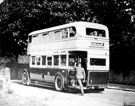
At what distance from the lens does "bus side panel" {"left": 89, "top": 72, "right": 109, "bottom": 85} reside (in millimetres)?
16984

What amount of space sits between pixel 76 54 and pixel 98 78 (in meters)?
1.96

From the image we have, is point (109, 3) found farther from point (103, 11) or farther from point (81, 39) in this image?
point (81, 39)

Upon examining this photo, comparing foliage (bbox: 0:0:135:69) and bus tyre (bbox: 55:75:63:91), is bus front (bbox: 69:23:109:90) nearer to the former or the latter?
bus tyre (bbox: 55:75:63:91)

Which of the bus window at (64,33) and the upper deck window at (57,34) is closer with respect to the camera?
the bus window at (64,33)

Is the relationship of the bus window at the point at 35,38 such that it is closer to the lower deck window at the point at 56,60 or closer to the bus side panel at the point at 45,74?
the bus side panel at the point at 45,74

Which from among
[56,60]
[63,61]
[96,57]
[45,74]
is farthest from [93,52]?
[45,74]

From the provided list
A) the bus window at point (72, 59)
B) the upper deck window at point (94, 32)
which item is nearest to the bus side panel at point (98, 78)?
the bus window at point (72, 59)

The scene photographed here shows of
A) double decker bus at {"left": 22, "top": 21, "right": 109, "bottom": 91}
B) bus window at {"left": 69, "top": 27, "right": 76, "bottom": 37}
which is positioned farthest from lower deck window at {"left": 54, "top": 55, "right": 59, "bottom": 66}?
bus window at {"left": 69, "top": 27, "right": 76, "bottom": 37}

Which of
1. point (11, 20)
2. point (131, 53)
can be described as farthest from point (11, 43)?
point (131, 53)

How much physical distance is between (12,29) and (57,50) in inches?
498

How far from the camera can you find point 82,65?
58.9ft

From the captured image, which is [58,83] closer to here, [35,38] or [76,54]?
[76,54]

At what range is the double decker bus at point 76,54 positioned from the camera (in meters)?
17.0

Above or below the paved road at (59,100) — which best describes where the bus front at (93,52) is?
above
